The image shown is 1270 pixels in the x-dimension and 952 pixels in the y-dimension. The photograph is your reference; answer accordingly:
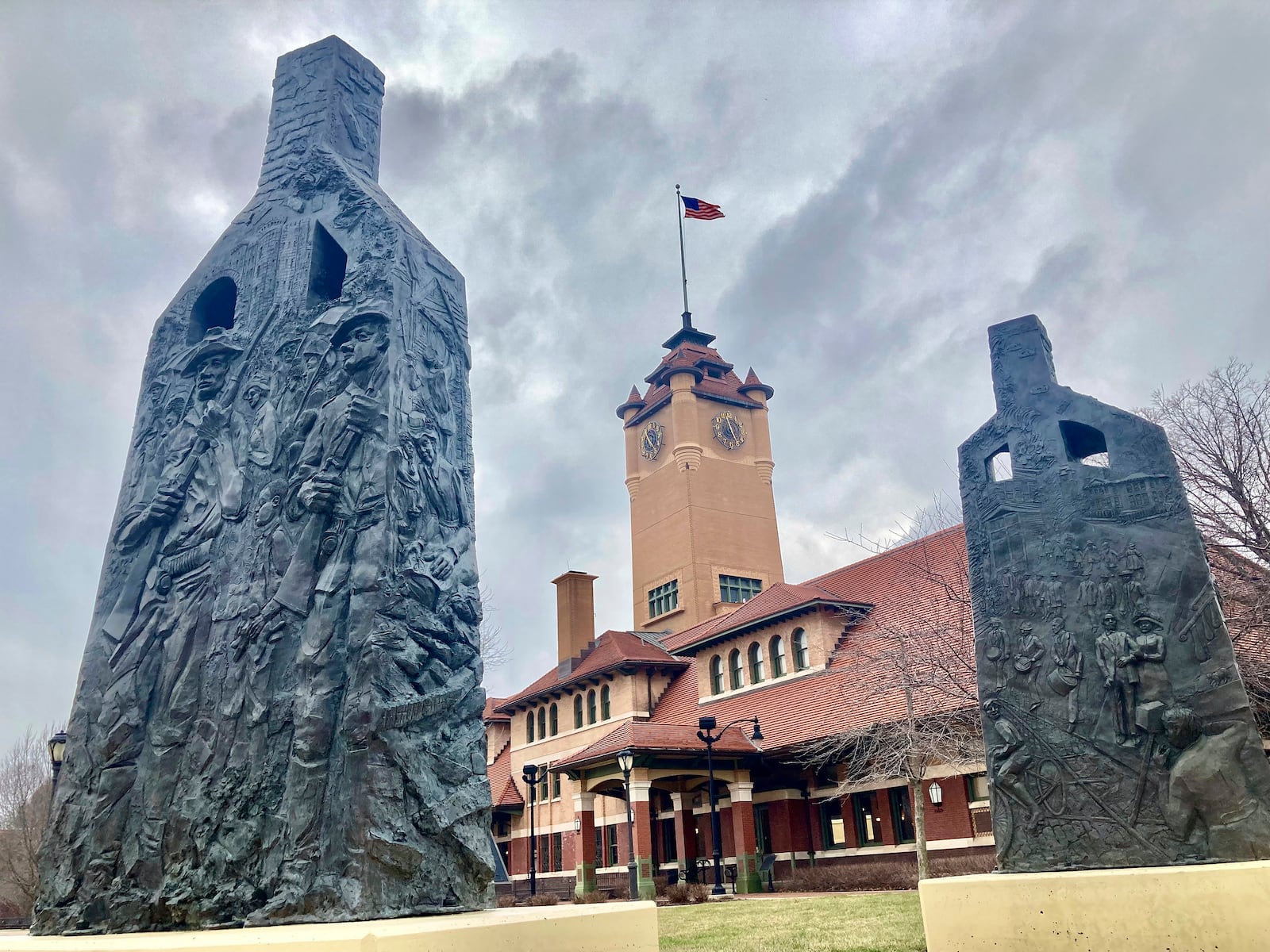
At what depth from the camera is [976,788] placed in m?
23.5

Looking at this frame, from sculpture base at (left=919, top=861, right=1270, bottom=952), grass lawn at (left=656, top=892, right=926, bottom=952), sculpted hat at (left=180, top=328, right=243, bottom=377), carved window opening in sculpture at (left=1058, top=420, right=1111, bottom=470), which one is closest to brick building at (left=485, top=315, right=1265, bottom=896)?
grass lawn at (left=656, top=892, right=926, bottom=952)

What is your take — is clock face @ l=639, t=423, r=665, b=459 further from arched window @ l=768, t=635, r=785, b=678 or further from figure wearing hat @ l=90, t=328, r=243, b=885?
figure wearing hat @ l=90, t=328, r=243, b=885

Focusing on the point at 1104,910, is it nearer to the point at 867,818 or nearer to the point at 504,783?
the point at 867,818

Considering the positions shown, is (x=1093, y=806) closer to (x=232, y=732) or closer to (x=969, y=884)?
(x=969, y=884)

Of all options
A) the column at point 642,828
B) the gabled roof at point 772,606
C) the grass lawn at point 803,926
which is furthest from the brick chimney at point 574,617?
the grass lawn at point 803,926

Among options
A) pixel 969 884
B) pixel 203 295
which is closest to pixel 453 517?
pixel 203 295

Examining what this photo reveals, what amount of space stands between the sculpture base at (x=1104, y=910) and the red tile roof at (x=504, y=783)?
3104cm

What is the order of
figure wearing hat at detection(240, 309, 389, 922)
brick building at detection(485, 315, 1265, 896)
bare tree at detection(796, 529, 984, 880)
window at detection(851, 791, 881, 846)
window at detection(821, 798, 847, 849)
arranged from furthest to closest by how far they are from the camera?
1. window at detection(821, 798, 847, 849)
2. window at detection(851, 791, 881, 846)
3. brick building at detection(485, 315, 1265, 896)
4. bare tree at detection(796, 529, 984, 880)
5. figure wearing hat at detection(240, 309, 389, 922)

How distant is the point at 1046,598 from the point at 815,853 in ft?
67.3

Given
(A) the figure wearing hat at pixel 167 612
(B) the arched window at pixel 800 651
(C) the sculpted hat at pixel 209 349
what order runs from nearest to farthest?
(A) the figure wearing hat at pixel 167 612 < (C) the sculpted hat at pixel 209 349 < (B) the arched window at pixel 800 651

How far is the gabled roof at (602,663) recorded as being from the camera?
36531mm

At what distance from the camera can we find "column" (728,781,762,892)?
86.7 ft

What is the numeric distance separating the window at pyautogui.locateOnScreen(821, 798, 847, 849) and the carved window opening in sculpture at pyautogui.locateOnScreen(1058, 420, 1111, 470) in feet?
65.7

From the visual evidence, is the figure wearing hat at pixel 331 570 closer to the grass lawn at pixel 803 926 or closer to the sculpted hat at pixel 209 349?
the sculpted hat at pixel 209 349
